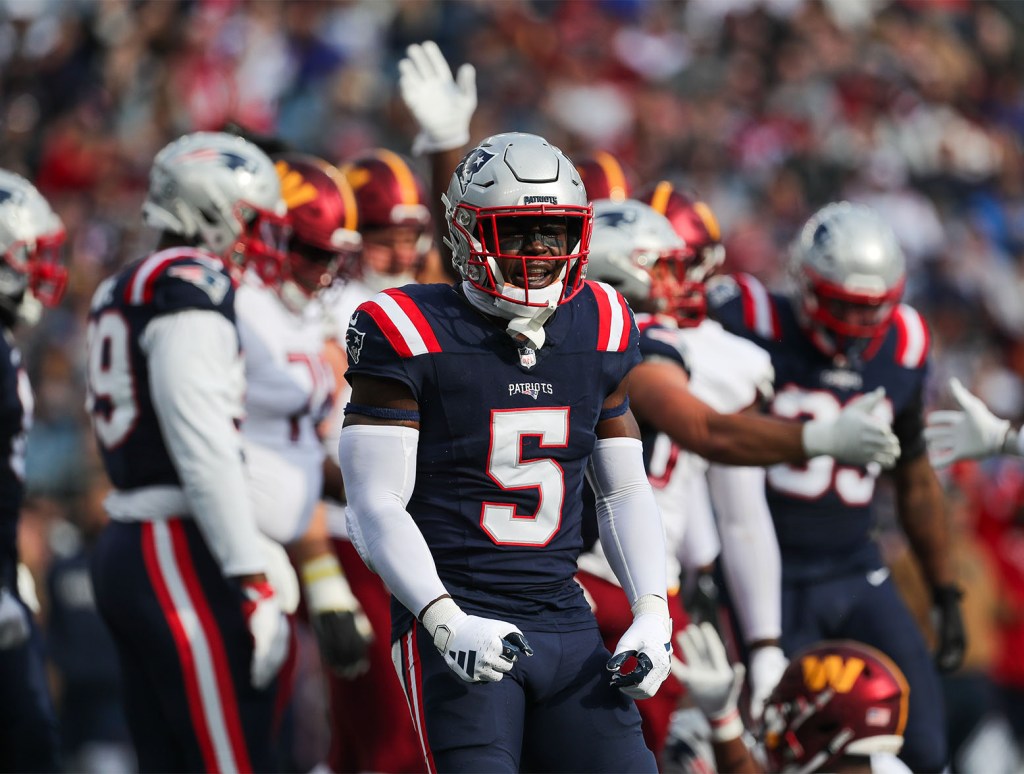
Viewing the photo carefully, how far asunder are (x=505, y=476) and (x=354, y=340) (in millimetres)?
439

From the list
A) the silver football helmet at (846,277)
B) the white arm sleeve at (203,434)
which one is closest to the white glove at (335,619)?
the white arm sleeve at (203,434)

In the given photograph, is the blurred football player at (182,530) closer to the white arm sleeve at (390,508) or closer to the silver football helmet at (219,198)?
the silver football helmet at (219,198)

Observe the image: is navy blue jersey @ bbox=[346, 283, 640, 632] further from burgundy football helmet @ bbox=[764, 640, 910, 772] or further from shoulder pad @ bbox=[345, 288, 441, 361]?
burgundy football helmet @ bbox=[764, 640, 910, 772]

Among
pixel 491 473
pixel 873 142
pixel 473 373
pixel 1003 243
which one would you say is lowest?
pixel 1003 243

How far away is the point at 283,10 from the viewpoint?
43.5 ft

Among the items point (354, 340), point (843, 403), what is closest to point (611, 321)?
point (354, 340)

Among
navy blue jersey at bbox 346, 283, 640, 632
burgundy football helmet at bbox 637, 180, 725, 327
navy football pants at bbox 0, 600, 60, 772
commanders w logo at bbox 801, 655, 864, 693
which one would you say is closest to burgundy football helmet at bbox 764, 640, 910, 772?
commanders w logo at bbox 801, 655, 864, 693

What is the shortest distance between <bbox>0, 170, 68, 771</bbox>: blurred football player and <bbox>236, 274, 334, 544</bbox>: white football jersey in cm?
69

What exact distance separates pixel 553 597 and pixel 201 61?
31.1 ft

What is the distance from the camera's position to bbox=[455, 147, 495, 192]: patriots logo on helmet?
11.8 ft

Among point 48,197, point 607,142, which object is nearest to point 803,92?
point 607,142

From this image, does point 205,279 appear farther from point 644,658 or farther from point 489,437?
point 644,658

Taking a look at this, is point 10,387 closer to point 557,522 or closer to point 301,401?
point 301,401

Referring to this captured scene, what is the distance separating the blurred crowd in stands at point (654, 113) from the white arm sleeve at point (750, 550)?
3.93m
